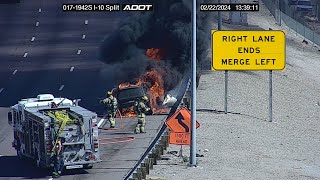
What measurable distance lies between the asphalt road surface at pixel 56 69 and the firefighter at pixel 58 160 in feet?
1.49

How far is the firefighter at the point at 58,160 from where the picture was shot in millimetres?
31852

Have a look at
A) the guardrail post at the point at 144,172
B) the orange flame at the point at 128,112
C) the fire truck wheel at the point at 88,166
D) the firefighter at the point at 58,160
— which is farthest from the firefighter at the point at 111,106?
the guardrail post at the point at 144,172

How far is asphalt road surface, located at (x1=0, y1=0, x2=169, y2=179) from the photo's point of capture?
35000mm

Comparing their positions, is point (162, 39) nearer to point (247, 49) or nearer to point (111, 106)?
point (247, 49)

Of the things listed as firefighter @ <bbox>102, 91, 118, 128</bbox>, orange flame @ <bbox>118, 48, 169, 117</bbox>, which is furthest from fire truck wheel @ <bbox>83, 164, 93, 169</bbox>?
orange flame @ <bbox>118, 48, 169, 117</bbox>

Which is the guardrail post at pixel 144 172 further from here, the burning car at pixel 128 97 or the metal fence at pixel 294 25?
the metal fence at pixel 294 25

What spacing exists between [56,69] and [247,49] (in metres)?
18.3

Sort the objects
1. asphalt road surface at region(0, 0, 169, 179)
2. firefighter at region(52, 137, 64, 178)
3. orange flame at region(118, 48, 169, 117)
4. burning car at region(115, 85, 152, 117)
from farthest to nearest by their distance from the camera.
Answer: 1. orange flame at region(118, 48, 169, 117)
2. burning car at region(115, 85, 152, 117)
3. asphalt road surface at region(0, 0, 169, 179)
4. firefighter at region(52, 137, 64, 178)

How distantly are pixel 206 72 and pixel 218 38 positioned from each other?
14641mm

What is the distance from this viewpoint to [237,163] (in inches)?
1366

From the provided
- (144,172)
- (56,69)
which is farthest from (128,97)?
(144,172)

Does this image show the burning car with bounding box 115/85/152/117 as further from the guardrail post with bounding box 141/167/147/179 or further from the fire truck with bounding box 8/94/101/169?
the guardrail post with bounding box 141/167/147/179

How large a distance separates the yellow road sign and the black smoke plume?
649 cm

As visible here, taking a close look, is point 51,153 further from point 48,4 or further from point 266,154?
point 48,4
